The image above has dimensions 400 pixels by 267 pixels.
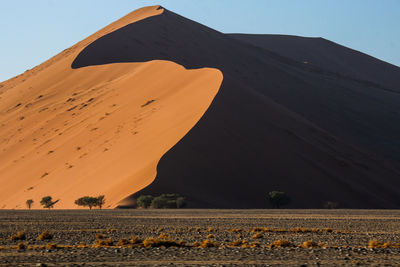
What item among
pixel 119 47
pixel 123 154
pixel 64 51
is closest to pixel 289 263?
pixel 123 154

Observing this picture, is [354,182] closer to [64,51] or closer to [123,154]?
[123,154]

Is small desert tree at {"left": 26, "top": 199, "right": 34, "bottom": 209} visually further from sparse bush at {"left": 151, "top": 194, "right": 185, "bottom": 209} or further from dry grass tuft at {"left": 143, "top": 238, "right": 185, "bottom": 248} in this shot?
dry grass tuft at {"left": 143, "top": 238, "right": 185, "bottom": 248}

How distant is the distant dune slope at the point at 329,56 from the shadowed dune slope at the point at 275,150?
6294cm

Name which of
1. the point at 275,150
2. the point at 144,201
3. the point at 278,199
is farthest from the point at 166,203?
the point at 275,150

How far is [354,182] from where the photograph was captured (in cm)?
4975

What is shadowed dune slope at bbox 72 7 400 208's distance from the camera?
43062 mm

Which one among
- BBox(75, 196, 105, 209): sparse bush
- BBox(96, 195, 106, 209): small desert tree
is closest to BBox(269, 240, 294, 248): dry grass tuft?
BBox(75, 196, 105, 209): sparse bush

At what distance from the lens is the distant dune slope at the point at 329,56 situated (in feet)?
485

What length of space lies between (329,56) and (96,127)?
110940mm

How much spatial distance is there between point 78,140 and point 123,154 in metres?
9.32

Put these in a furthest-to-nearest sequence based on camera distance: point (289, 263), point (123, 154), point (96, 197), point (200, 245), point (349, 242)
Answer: point (123, 154)
point (96, 197)
point (349, 242)
point (200, 245)
point (289, 263)

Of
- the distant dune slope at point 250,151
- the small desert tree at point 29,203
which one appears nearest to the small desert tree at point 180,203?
the distant dune slope at point 250,151

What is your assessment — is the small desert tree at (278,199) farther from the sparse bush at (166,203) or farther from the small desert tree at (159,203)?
the small desert tree at (159,203)

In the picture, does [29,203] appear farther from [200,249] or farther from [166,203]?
[200,249]
